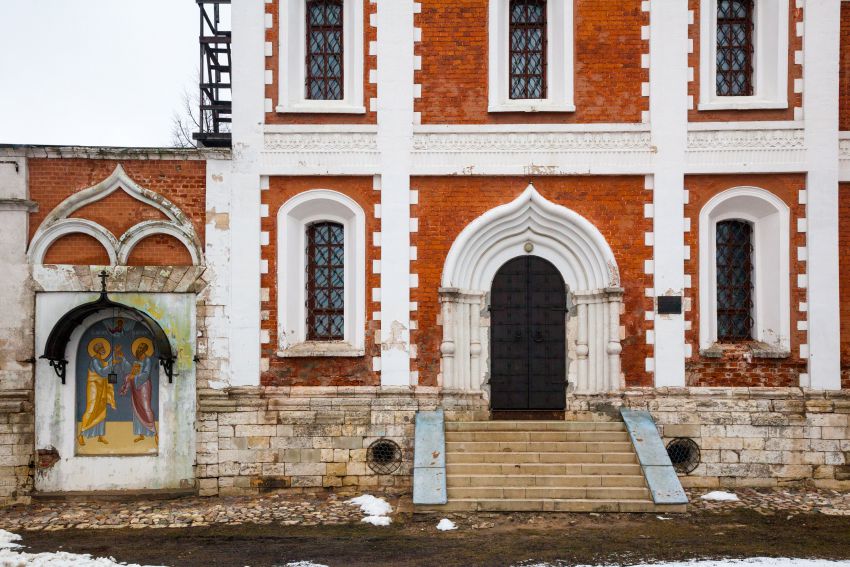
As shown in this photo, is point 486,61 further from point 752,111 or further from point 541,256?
point 752,111

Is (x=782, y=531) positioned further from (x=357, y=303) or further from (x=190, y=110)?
(x=190, y=110)

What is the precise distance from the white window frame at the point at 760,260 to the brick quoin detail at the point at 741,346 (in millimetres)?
72

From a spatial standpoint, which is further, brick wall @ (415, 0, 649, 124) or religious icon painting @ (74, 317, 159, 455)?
brick wall @ (415, 0, 649, 124)

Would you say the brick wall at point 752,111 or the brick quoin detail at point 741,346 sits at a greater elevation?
the brick wall at point 752,111

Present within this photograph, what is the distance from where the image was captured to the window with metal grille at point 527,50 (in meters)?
10.1

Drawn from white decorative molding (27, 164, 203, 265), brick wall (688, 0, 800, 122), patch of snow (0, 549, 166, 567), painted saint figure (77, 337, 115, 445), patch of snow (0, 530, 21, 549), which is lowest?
patch of snow (0, 530, 21, 549)

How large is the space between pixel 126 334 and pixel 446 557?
5728mm

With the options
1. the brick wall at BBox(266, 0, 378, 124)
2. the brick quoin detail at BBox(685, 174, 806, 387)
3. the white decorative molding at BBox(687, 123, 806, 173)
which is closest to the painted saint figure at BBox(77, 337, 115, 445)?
the brick wall at BBox(266, 0, 378, 124)

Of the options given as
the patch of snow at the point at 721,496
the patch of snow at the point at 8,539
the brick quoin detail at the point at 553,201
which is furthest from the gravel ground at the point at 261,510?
the brick quoin detail at the point at 553,201

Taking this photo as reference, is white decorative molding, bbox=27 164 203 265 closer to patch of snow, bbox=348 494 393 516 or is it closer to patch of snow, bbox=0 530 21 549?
patch of snow, bbox=0 530 21 549

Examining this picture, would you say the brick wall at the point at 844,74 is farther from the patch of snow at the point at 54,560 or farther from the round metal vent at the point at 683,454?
the patch of snow at the point at 54,560

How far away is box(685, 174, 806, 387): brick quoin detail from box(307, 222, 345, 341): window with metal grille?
5.05 m

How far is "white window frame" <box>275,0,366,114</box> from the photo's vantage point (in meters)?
9.77

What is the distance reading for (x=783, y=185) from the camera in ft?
31.7
